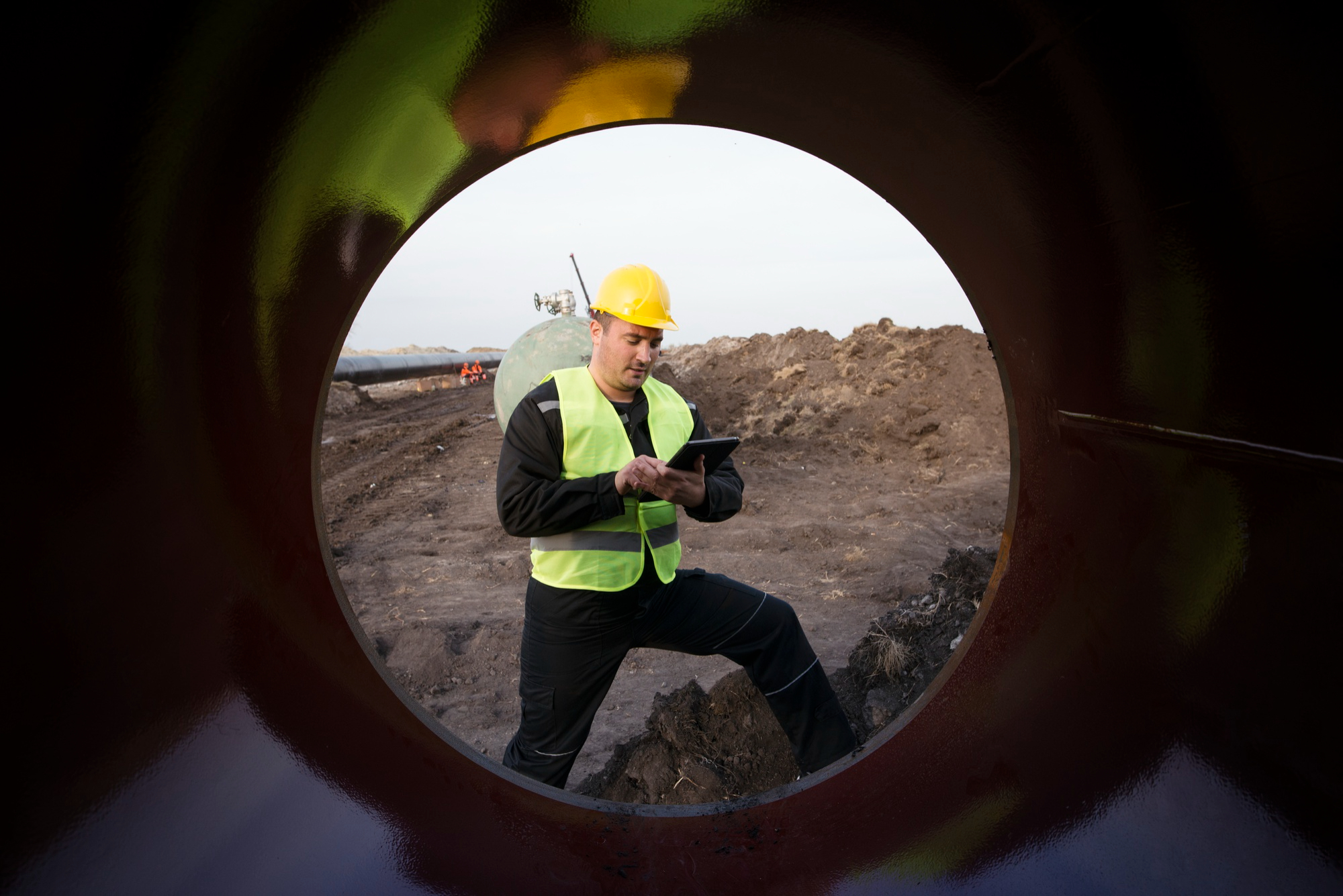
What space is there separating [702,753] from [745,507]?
5.71m

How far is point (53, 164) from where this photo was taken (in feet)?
3.77

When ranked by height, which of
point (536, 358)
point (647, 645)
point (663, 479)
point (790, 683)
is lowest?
point (790, 683)

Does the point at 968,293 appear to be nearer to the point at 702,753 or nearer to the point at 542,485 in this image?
the point at 542,485

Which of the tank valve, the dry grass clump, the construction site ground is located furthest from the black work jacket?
the tank valve

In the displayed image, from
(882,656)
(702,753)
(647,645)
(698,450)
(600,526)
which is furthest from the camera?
(882,656)

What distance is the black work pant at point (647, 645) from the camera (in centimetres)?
277

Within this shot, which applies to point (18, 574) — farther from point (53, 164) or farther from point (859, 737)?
point (859, 737)

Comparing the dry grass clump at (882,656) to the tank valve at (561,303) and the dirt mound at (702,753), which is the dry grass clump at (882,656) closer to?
the dirt mound at (702,753)

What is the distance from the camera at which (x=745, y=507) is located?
9.28 m

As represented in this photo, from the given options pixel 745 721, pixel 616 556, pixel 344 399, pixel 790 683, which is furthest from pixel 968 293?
pixel 344 399

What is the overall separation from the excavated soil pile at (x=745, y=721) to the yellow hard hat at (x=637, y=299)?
1.69 meters

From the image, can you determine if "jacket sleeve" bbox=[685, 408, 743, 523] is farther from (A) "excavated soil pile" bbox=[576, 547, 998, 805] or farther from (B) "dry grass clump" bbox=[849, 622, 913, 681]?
(B) "dry grass clump" bbox=[849, 622, 913, 681]

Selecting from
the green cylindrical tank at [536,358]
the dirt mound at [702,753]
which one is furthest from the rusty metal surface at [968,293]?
the green cylindrical tank at [536,358]

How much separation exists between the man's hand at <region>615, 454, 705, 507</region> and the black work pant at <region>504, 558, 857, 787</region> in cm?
40
